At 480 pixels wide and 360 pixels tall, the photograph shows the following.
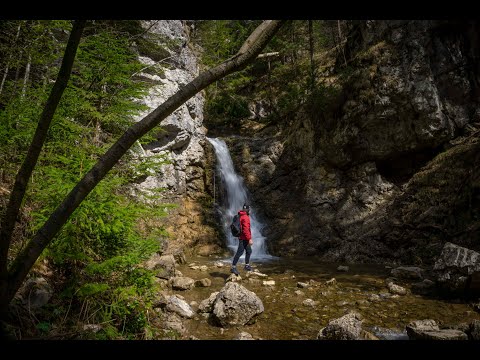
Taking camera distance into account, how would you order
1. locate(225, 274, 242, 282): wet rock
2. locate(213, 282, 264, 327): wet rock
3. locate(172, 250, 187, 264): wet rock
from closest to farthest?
locate(213, 282, 264, 327): wet rock, locate(225, 274, 242, 282): wet rock, locate(172, 250, 187, 264): wet rock

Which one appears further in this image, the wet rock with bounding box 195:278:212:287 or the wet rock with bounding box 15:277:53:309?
the wet rock with bounding box 195:278:212:287

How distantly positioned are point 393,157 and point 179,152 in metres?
10.1

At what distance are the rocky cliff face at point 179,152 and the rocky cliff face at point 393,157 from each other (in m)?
3.29

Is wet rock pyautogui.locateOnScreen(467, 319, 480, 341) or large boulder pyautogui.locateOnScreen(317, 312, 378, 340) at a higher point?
wet rock pyautogui.locateOnScreen(467, 319, 480, 341)

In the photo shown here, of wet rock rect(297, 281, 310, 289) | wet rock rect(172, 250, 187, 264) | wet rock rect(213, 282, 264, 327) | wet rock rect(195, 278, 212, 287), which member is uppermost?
wet rock rect(213, 282, 264, 327)

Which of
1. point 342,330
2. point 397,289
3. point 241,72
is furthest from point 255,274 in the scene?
point 241,72

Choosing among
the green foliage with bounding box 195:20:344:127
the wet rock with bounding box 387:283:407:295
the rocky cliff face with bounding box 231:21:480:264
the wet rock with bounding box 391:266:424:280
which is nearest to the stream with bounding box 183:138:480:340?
the wet rock with bounding box 387:283:407:295

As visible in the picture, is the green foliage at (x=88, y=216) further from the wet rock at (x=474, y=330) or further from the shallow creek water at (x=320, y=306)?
the wet rock at (x=474, y=330)

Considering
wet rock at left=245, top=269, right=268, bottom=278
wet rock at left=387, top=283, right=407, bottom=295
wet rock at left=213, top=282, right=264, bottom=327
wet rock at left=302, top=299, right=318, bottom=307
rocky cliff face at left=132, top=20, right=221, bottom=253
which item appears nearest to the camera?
wet rock at left=213, top=282, right=264, bottom=327

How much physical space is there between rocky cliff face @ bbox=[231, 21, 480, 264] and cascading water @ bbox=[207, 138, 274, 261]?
1.97 feet

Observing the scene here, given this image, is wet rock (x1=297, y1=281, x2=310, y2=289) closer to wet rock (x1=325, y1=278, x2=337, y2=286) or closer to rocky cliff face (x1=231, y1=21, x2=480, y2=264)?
wet rock (x1=325, y1=278, x2=337, y2=286)

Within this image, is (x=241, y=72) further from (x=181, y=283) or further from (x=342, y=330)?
(x=342, y=330)

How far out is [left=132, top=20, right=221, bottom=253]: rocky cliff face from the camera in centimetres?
1261
